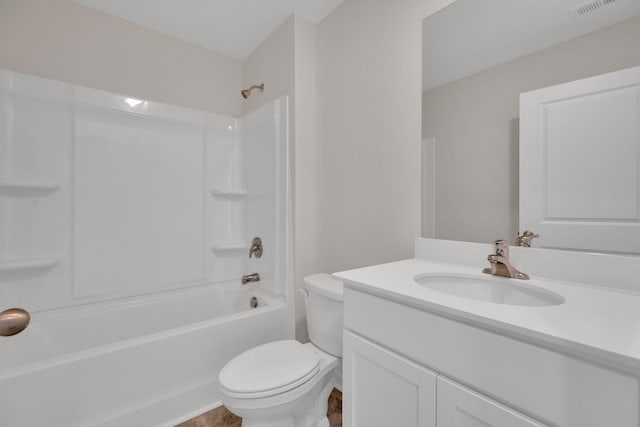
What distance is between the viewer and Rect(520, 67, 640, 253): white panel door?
766 millimetres

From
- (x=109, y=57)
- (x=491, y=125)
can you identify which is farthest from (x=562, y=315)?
(x=109, y=57)

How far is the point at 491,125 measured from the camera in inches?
41.1

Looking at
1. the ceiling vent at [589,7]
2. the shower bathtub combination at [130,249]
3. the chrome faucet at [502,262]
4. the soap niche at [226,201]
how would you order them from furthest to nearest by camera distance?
the soap niche at [226,201]
the shower bathtub combination at [130,249]
the chrome faucet at [502,262]
the ceiling vent at [589,7]

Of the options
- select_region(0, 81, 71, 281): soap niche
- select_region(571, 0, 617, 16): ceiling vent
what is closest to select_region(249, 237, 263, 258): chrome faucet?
select_region(0, 81, 71, 281): soap niche

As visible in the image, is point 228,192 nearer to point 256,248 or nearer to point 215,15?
point 256,248

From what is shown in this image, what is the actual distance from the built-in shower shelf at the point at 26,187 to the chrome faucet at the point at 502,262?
218 centimetres

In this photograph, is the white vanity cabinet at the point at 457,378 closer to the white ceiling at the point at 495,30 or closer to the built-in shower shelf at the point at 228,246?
the white ceiling at the point at 495,30

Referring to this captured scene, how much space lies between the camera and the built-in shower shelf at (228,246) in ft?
6.84

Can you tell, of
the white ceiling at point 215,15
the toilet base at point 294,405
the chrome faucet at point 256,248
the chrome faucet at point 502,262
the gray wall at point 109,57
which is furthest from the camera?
the chrome faucet at point 256,248

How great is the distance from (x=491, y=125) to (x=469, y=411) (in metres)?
0.95

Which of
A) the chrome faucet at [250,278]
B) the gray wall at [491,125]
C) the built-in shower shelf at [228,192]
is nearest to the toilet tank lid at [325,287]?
the gray wall at [491,125]

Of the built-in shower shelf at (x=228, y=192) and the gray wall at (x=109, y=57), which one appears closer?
the gray wall at (x=109, y=57)

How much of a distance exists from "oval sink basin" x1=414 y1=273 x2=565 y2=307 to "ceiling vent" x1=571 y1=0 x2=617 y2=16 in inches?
33.9

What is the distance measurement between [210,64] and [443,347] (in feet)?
8.11
